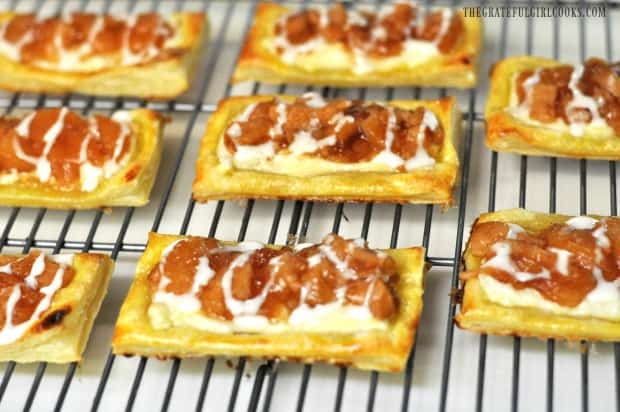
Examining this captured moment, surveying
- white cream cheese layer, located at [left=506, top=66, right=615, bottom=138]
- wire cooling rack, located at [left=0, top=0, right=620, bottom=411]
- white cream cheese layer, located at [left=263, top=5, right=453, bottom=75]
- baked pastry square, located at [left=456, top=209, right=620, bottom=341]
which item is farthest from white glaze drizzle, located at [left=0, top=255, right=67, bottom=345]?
white cream cheese layer, located at [left=506, top=66, right=615, bottom=138]

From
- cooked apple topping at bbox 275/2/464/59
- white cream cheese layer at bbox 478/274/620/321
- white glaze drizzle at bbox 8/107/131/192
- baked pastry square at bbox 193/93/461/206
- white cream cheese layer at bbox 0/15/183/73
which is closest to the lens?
white cream cheese layer at bbox 478/274/620/321

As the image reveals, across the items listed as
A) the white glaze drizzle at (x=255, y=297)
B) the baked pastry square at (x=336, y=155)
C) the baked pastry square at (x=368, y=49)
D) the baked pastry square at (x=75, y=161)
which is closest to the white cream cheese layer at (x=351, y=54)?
the baked pastry square at (x=368, y=49)

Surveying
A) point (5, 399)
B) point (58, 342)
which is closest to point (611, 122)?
point (58, 342)

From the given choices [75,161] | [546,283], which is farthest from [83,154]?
[546,283]

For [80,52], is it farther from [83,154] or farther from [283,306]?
[283,306]

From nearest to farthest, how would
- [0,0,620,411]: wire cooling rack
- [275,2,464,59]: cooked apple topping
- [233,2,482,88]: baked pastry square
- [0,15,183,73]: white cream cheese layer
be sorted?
[0,0,620,411]: wire cooling rack → [233,2,482,88]: baked pastry square → [275,2,464,59]: cooked apple topping → [0,15,183,73]: white cream cheese layer

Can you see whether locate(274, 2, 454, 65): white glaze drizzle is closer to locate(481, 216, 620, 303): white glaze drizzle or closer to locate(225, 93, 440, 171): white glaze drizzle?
locate(225, 93, 440, 171): white glaze drizzle

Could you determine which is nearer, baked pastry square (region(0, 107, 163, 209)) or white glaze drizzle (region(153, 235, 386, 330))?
white glaze drizzle (region(153, 235, 386, 330))
